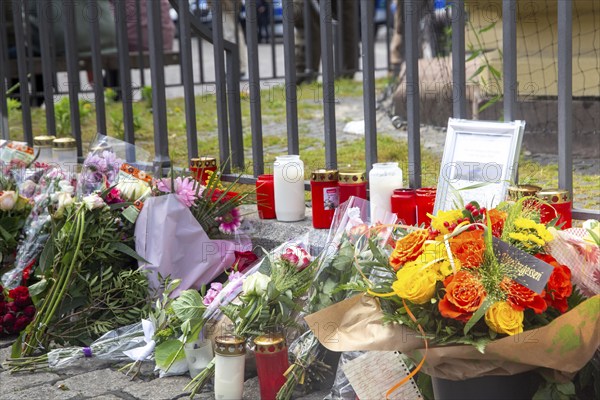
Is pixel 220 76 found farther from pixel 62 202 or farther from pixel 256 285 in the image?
pixel 256 285

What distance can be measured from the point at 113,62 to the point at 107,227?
5.34 metres

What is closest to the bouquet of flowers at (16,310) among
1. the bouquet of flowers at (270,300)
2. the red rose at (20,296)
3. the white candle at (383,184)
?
the red rose at (20,296)

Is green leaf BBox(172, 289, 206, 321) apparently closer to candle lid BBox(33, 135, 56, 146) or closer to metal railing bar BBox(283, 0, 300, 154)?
metal railing bar BBox(283, 0, 300, 154)

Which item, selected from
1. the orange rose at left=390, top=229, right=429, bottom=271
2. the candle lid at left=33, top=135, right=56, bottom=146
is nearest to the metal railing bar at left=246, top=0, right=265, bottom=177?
the candle lid at left=33, top=135, right=56, bottom=146

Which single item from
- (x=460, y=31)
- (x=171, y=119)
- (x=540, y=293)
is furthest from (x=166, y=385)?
(x=171, y=119)

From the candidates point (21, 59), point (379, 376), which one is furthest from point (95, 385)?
point (21, 59)

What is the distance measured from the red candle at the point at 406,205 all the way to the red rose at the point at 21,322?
1.41m

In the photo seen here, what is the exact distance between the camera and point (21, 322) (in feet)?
11.7

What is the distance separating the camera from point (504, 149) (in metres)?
3.12

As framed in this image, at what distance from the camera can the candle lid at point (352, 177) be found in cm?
349

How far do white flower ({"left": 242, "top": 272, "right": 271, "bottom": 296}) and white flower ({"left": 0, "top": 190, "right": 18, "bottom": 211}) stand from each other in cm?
130

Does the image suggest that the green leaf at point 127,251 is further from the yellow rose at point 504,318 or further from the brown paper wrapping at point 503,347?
the yellow rose at point 504,318

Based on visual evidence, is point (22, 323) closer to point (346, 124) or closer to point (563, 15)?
point (563, 15)

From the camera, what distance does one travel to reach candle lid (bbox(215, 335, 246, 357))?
2816mm
